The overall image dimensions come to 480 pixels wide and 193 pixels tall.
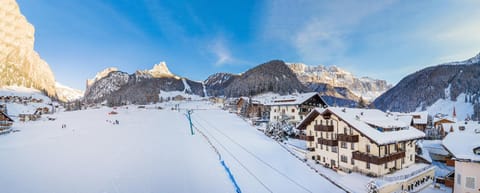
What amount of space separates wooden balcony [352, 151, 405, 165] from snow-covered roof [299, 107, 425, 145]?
1.86 metres

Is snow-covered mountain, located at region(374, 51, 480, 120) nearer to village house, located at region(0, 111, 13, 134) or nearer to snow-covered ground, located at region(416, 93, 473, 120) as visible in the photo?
snow-covered ground, located at region(416, 93, 473, 120)

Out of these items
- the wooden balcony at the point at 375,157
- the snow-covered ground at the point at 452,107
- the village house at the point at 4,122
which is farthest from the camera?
the snow-covered ground at the point at 452,107

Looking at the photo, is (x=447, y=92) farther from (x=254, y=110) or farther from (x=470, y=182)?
(x=470, y=182)

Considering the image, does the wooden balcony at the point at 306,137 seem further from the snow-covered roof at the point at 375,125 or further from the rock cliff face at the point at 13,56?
the rock cliff face at the point at 13,56

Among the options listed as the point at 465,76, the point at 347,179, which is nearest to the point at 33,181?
the point at 347,179

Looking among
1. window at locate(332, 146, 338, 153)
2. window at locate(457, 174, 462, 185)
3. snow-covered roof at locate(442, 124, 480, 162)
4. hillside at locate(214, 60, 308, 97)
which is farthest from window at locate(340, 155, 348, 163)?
hillside at locate(214, 60, 308, 97)

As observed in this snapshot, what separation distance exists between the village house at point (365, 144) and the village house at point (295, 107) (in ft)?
49.7

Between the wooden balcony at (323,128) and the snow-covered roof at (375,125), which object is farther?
the wooden balcony at (323,128)

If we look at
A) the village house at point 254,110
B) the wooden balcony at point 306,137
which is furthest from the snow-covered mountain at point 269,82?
the wooden balcony at point 306,137

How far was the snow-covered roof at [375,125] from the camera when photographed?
77.2 ft

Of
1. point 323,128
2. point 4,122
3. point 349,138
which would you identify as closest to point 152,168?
point 349,138

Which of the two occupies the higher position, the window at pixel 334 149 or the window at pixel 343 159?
the window at pixel 334 149

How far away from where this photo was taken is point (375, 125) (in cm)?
2527

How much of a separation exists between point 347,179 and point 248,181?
13.0 metres
